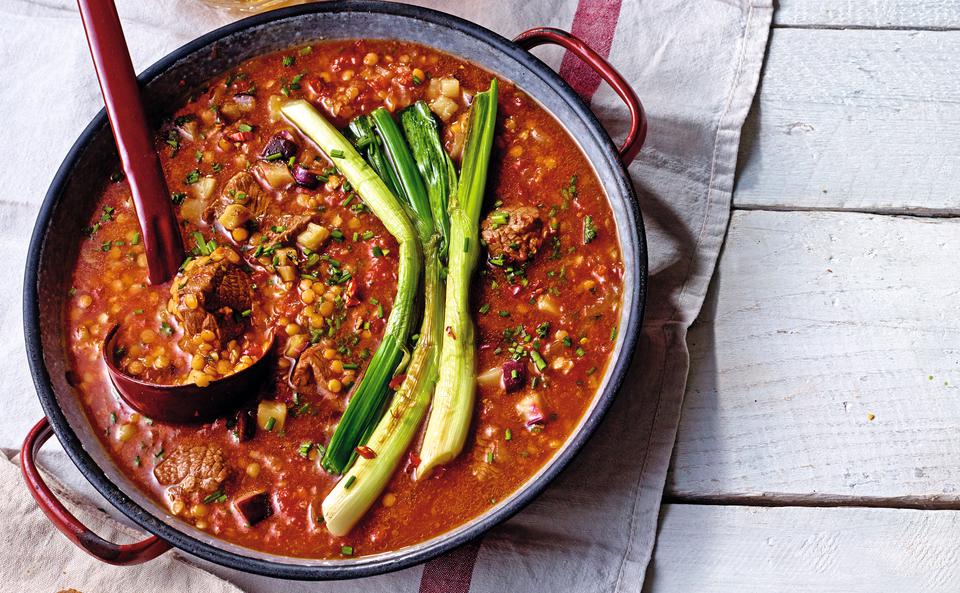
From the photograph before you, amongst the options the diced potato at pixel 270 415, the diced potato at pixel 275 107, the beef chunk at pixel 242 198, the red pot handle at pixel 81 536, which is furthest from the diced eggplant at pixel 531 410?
the diced potato at pixel 275 107

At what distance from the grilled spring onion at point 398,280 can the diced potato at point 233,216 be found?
0.35 meters

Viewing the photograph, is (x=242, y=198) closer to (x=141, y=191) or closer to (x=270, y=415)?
(x=141, y=191)

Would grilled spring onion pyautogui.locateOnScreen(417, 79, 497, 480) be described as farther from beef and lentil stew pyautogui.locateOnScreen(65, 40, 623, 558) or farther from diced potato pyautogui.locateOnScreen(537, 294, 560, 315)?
diced potato pyautogui.locateOnScreen(537, 294, 560, 315)

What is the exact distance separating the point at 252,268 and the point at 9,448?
49.1 inches

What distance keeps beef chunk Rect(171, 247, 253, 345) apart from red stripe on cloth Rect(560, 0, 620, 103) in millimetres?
1438

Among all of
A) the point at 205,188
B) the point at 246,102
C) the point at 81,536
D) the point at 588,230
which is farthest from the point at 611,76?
the point at 81,536

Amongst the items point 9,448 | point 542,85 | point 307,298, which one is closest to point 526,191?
point 542,85

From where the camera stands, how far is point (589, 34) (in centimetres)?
353

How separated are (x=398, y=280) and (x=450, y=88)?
71cm

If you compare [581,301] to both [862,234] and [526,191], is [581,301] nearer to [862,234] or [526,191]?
[526,191]

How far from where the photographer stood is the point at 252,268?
3.07m

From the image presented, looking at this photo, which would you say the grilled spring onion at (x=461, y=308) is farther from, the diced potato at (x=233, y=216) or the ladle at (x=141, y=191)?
the diced potato at (x=233, y=216)

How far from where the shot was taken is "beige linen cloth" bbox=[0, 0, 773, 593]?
3250mm

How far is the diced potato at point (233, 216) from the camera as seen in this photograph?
3.04m
